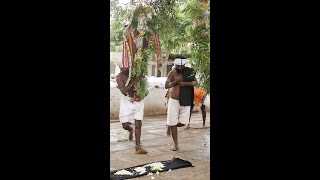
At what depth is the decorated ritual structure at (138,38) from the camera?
5.24 meters

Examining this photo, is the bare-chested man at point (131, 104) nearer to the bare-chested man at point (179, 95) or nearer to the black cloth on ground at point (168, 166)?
the bare-chested man at point (179, 95)

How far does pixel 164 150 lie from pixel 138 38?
1.94m

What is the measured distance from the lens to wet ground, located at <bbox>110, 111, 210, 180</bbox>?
173 inches

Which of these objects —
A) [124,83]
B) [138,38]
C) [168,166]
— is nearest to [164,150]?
[168,166]

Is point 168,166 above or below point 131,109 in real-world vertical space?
below

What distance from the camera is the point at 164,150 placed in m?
5.69

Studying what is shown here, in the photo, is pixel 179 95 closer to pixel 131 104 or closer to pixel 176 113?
pixel 176 113

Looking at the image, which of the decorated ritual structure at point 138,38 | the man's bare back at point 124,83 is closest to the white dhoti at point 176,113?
the man's bare back at point 124,83

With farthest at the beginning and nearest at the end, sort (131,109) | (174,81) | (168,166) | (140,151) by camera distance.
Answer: (174,81)
(131,109)
(140,151)
(168,166)
